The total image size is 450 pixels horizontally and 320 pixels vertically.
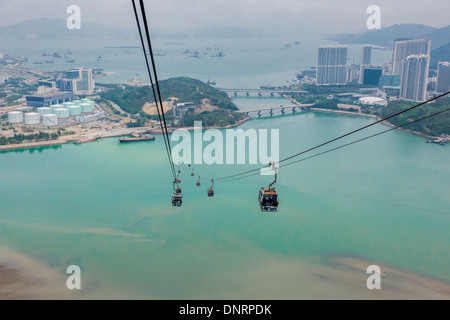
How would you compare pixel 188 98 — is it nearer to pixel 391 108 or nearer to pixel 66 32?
pixel 391 108

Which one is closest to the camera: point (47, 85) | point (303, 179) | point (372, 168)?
point (303, 179)

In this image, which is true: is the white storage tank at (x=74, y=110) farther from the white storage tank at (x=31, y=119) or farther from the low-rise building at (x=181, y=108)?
the low-rise building at (x=181, y=108)

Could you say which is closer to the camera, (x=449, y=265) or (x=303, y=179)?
(x=449, y=265)

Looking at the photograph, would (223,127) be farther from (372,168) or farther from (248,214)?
(248,214)

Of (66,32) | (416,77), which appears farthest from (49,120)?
(66,32)

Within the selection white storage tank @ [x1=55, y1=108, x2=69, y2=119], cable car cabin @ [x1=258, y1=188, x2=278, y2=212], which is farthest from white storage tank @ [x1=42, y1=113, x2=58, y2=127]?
cable car cabin @ [x1=258, y1=188, x2=278, y2=212]

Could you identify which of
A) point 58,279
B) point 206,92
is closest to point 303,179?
point 58,279
